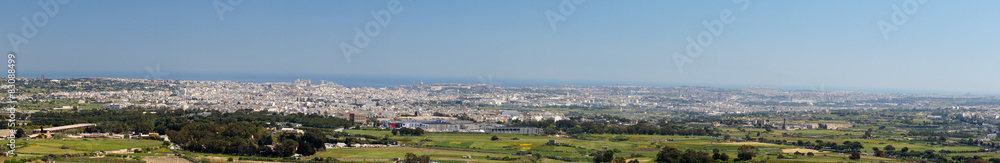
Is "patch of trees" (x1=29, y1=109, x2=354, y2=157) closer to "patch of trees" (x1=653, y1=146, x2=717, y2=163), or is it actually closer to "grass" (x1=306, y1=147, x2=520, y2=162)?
"grass" (x1=306, y1=147, x2=520, y2=162)

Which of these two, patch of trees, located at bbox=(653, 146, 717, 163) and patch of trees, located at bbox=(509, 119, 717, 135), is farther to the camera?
patch of trees, located at bbox=(509, 119, 717, 135)

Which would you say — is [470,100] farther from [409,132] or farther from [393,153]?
[393,153]

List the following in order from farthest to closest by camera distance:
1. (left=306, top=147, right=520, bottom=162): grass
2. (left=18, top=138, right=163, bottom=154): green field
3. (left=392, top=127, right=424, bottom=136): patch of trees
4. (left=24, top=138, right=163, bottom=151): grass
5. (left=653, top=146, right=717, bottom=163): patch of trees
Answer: (left=392, top=127, right=424, bottom=136): patch of trees, (left=306, top=147, right=520, bottom=162): grass, (left=24, top=138, right=163, bottom=151): grass, (left=653, top=146, right=717, bottom=163): patch of trees, (left=18, top=138, right=163, bottom=154): green field

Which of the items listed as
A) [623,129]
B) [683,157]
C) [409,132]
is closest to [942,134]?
[623,129]

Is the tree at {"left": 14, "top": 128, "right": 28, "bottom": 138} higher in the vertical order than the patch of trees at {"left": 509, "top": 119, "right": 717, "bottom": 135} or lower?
higher

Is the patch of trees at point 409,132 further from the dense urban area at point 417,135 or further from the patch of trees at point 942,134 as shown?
the patch of trees at point 942,134

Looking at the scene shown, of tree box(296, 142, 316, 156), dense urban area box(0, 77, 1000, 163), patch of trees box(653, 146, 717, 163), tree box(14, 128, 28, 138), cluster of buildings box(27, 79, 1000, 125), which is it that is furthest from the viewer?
cluster of buildings box(27, 79, 1000, 125)

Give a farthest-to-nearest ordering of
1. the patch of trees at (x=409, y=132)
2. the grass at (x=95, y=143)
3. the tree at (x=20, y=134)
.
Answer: the patch of trees at (x=409, y=132), the tree at (x=20, y=134), the grass at (x=95, y=143)

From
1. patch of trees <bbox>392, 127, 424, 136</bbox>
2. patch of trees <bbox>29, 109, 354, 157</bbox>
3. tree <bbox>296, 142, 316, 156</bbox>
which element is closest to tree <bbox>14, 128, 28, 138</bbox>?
patch of trees <bbox>29, 109, 354, 157</bbox>

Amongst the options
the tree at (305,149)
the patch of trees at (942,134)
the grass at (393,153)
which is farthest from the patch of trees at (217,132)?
the patch of trees at (942,134)

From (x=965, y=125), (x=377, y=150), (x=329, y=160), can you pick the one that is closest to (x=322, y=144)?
(x=377, y=150)

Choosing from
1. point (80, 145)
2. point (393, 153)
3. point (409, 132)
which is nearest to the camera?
point (80, 145)
